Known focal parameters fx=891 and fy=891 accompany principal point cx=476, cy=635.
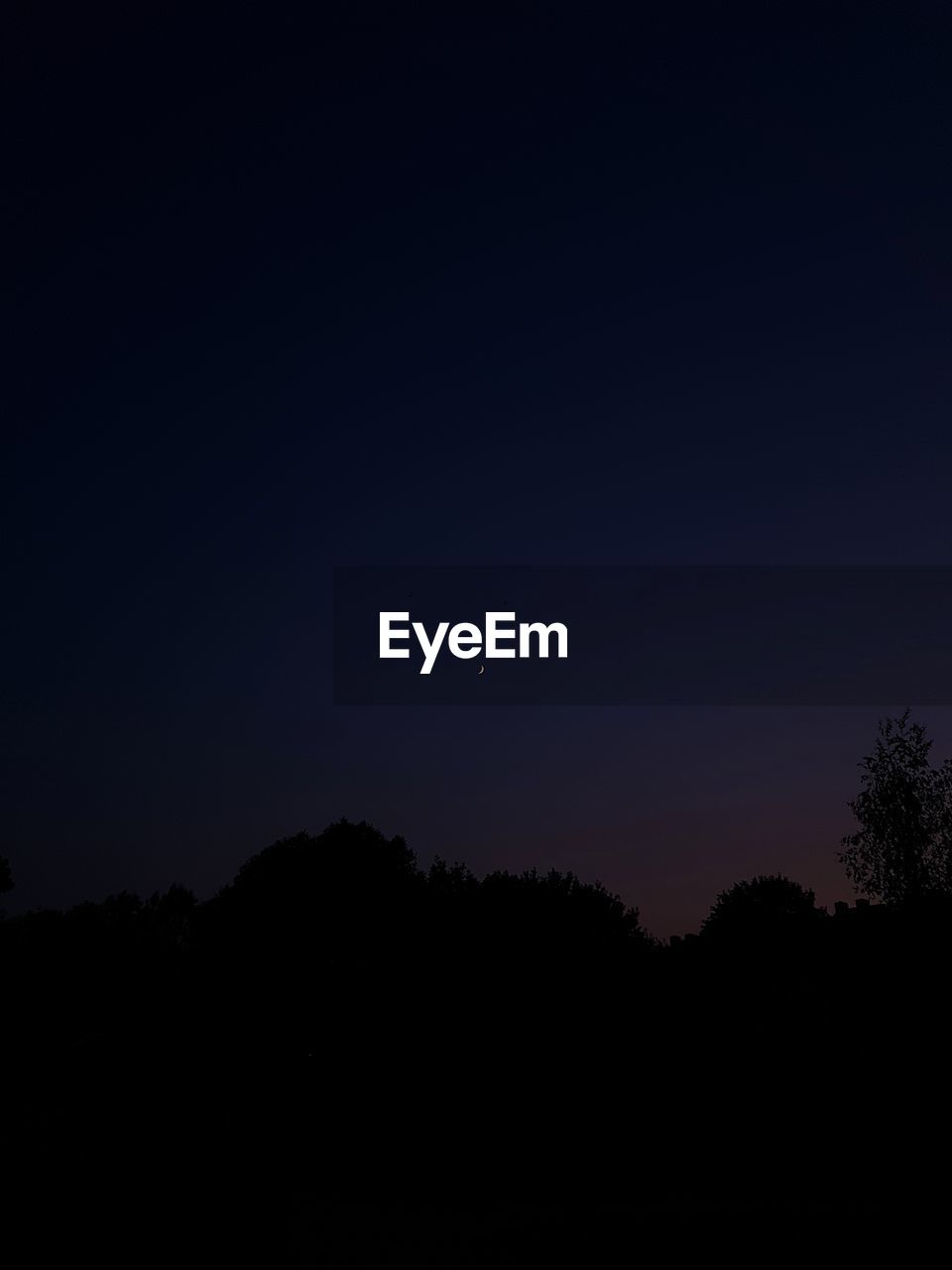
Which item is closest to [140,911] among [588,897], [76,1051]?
[588,897]

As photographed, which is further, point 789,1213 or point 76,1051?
point 76,1051

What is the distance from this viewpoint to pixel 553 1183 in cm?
2088

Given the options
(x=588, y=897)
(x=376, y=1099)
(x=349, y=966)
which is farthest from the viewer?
(x=349, y=966)

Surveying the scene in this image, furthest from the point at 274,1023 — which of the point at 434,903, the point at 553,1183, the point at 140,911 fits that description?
the point at 140,911

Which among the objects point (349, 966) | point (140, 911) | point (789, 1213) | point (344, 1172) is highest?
point (789, 1213)

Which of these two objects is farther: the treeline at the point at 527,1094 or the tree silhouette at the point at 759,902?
the tree silhouette at the point at 759,902

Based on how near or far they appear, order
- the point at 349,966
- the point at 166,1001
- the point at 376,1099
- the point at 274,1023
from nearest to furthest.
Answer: the point at 376,1099 < the point at 166,1001 < the point at 274,1023 < the point at 349,966

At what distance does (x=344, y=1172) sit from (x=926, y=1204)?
13.6m

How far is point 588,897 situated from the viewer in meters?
55.9

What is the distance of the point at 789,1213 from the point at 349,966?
46274 millimetres

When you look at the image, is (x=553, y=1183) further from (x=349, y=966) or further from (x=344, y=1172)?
(x=349, y=966)

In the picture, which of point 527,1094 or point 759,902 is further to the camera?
point 759,902

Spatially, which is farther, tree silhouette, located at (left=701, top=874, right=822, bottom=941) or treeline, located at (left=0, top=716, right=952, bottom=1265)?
tree silhouette, located at (left=701, top=874, right=822, bottom=941)

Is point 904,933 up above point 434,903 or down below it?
above
